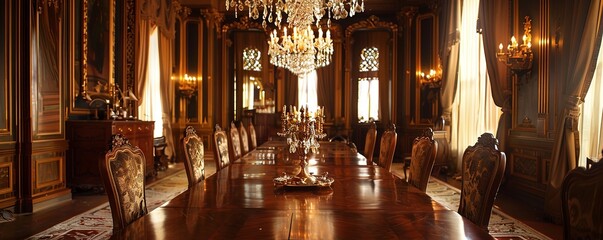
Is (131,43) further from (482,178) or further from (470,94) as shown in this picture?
(482,178)

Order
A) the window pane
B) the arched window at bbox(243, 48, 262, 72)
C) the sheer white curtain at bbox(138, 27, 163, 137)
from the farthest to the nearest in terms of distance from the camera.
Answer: the arched window at bbox(243, 48, 262, 72), the window pane, the sheer white curtain at bbox(138, 27, 163, 137)

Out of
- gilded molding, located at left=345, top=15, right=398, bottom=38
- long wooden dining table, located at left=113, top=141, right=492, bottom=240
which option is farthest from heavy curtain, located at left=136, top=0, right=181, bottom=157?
long wooden dining table, located at left=113, top=141, right=492, bottom=240

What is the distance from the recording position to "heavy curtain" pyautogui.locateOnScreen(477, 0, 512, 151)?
518 centimetres

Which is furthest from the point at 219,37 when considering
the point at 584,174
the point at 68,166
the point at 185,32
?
the point at 584,174

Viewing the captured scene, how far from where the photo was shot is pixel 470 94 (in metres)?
6.69

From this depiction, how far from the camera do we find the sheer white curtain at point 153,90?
752 centimetres

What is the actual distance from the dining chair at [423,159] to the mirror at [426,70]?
5959 millimetres

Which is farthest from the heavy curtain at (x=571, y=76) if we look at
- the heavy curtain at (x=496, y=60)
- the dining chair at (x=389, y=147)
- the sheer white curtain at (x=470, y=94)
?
the sheer white curtain at (x=470, y=94)

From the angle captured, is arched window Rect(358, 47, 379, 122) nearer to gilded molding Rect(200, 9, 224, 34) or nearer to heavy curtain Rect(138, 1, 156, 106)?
gilded molding Rect(200, 9, 224, 34)

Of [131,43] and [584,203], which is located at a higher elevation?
[131,43]

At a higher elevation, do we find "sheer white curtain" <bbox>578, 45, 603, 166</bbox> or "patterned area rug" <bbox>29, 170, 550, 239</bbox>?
"sheer white curtain" <bbox>578, 45, 603, 166</bbox>

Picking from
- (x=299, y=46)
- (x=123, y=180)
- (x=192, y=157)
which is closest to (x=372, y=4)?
(x=299, y=46)

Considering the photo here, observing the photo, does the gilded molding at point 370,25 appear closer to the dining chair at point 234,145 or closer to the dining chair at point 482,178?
the dining chair at point 234,145

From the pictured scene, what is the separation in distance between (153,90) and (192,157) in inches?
215
